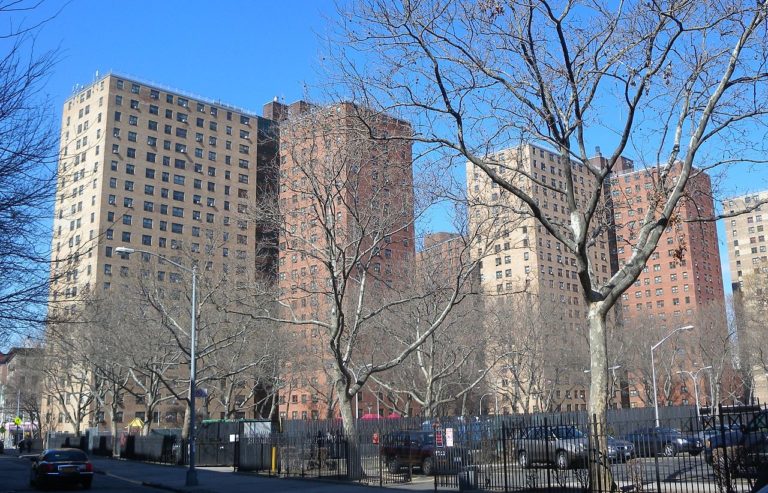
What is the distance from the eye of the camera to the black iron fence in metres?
15.2

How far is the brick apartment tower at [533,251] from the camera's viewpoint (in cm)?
2477

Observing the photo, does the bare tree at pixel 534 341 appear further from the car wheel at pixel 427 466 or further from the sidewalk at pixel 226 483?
the sidewalk at pixel 226 483

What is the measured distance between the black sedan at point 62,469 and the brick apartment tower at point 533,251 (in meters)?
16.3

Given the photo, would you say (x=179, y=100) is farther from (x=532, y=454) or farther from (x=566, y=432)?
(x=532, y=454)

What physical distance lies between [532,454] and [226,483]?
12171 millimetres

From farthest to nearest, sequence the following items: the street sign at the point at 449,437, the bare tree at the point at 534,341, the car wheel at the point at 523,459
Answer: the bare tree at the point at 534,341
the street sign at the point at 449,437
the car wheel at the point at 523,459

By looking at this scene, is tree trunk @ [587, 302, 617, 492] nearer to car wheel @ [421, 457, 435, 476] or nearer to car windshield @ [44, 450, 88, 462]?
car wheel @ [421, 457, 435, 476]

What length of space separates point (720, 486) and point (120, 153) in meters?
101

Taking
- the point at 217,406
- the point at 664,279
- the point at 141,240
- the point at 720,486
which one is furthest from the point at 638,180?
the point at 664,279

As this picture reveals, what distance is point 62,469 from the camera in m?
24.8

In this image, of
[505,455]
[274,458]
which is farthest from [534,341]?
[505,455]

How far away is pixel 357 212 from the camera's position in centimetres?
2678

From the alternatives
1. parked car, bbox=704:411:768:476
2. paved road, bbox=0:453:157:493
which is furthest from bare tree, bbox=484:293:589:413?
parked car, bbox=704:411:768:476

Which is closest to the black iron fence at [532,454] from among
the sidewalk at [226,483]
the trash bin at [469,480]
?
the trash bin at [469,480]
